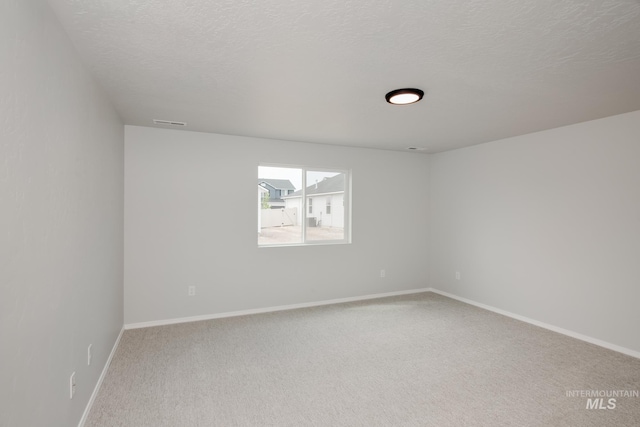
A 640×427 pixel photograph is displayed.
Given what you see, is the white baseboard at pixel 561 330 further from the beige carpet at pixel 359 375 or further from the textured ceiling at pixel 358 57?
the textured ceiling at pixel 358 57

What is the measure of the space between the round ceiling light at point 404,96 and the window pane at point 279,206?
227 centimetres

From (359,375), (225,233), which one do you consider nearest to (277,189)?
(225,233)

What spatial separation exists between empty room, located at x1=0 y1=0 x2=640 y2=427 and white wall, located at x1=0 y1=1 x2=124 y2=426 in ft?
0.05

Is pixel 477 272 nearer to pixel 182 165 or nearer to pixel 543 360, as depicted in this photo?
pixel 543 360

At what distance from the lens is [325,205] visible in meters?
5.04

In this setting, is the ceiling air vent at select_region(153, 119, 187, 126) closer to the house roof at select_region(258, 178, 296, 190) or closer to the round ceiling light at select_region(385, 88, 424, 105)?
the house roof at select_region(258, 178, 296, 190)

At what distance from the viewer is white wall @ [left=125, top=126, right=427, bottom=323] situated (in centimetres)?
388

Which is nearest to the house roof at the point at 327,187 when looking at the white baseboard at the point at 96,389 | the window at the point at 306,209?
the window at the point at 306,209

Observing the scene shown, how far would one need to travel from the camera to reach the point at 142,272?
12.7 ft

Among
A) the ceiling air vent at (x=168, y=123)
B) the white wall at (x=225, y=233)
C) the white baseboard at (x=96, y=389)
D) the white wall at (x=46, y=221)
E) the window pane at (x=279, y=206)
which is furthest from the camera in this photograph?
the window pane at (x=279, y=206)

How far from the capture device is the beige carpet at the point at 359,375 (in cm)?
223

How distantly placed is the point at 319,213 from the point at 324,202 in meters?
0.19

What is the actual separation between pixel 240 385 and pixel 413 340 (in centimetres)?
188

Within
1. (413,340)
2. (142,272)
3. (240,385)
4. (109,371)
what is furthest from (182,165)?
(413,340)
